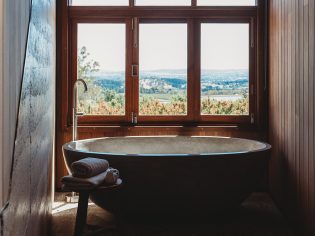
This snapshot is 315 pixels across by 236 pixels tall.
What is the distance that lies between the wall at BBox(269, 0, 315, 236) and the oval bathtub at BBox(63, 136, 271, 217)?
29cm

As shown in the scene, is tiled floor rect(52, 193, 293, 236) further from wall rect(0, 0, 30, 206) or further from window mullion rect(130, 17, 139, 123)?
wall rect(0, 0, 30, 206)

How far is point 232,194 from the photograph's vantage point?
300cm

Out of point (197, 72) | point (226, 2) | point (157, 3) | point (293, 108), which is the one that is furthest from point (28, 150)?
point (226, 2)

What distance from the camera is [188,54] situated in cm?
427

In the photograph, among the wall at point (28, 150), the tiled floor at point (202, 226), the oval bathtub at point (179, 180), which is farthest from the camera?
the tiled floor at point (202, 226)

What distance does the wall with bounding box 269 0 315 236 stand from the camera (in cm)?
266

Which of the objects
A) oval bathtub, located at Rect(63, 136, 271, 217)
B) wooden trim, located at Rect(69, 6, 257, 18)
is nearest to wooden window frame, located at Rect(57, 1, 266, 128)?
wooden trim, located at Rect(69, 6, 257, 18)

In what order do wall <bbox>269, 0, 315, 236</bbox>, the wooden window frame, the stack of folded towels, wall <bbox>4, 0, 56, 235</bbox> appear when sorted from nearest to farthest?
1. wall <bbox>4, 0, 56, 235</bbox>
2. the stack of folded towels
3. wall <bbox>269, 0, 315, 236</bbox>
4. the wooden window frame

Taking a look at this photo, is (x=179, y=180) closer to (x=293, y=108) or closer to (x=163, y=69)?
(x=293, y=108)

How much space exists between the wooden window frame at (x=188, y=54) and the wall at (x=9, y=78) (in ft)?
8.62

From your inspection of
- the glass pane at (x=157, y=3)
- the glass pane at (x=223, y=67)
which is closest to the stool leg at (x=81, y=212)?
the glass pane at (x=223, y=67)

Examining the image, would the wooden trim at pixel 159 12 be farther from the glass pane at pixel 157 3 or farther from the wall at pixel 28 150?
the wall at pixel 28 150

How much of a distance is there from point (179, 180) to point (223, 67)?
5.98 ft

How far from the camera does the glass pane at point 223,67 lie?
4.27 m
